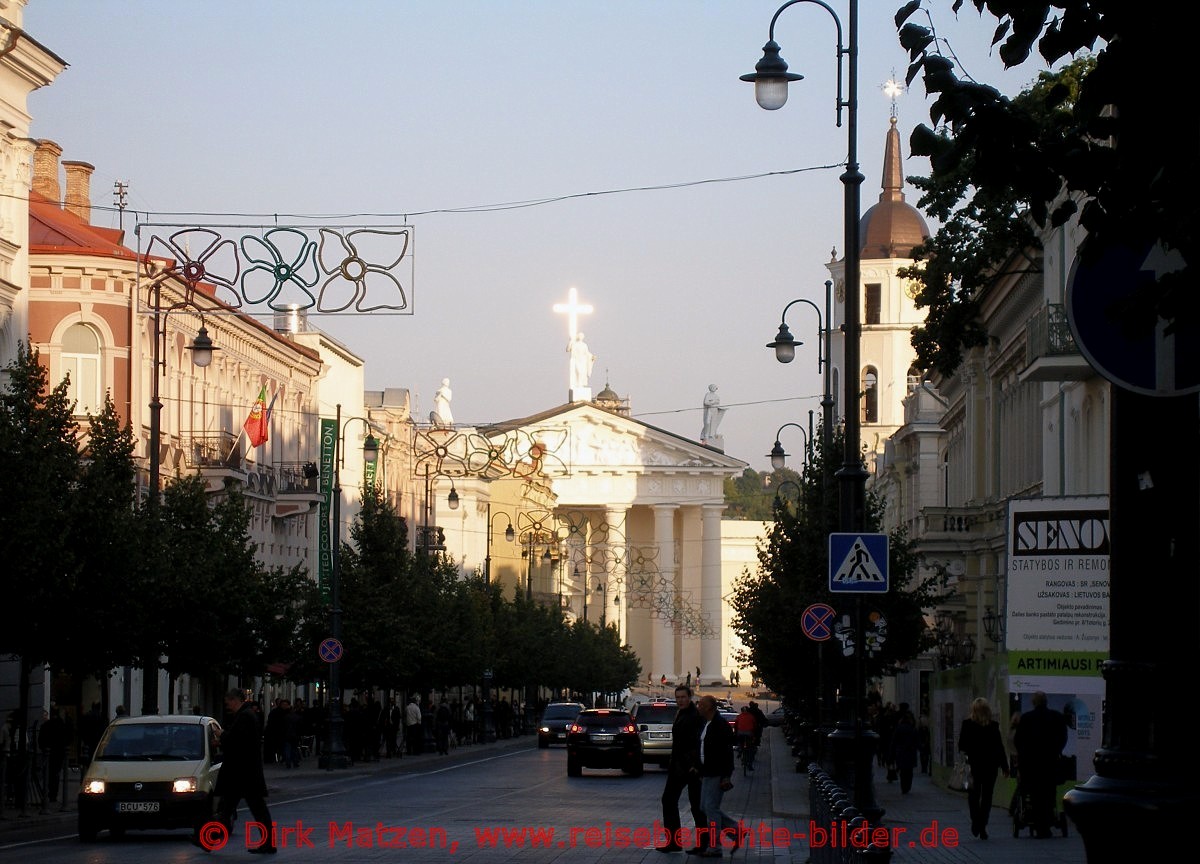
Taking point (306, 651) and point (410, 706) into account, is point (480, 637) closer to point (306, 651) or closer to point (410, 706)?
point (410, 706)

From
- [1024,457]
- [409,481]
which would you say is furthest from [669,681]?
[1024,457]

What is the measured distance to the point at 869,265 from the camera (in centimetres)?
11150

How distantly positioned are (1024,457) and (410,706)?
68.1ft

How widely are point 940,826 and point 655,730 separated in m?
24.4

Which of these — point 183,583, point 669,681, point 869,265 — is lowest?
point 669,681

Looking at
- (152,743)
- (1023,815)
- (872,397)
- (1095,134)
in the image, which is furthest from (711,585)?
(1095,134)

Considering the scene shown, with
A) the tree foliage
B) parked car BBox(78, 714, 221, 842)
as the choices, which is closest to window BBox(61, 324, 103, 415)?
parked car BBox(78, 714, 221, 842)

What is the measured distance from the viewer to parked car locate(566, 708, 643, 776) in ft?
144

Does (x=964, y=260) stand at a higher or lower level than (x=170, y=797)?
higher

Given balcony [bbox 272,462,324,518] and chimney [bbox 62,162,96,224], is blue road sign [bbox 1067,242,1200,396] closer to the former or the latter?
chimney [bbox 62,162,96,224]

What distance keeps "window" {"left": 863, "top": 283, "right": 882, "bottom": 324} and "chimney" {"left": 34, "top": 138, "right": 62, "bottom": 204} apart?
6176 cm

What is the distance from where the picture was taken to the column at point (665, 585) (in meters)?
155

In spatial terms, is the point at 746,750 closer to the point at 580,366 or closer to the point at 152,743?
the point at 152,743

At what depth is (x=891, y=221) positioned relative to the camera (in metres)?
111
